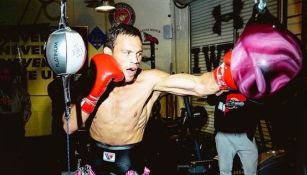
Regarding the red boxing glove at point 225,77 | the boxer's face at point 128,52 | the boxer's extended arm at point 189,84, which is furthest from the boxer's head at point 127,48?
the red boxing glove at point 225,77

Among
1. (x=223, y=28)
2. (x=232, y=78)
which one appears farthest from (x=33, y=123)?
(x=232, y=78)

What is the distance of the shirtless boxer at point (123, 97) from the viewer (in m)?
2.72

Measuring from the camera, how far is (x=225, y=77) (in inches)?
92.2

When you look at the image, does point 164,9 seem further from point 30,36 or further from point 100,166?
point 100,166

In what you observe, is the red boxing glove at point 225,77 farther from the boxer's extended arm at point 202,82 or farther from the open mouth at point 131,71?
the open mouth at point 131,71

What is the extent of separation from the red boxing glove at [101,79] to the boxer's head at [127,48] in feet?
0.27

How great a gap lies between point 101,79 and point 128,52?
334 millimetres

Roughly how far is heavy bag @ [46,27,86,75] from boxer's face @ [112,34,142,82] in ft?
1.42

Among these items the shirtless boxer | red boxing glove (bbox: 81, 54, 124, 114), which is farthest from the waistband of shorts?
red boxing glove (bbox: 81, 54, 124, 114)

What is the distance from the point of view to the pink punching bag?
1.99m

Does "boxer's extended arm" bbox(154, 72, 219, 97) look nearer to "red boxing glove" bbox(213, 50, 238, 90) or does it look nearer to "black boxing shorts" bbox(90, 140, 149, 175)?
"red boxing glove" bbox(213, 50, 238, 90)

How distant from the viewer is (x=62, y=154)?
22.4ft

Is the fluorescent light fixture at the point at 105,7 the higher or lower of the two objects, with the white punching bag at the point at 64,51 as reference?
higher

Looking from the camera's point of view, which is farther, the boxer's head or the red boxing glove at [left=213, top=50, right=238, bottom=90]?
the boxer's head
